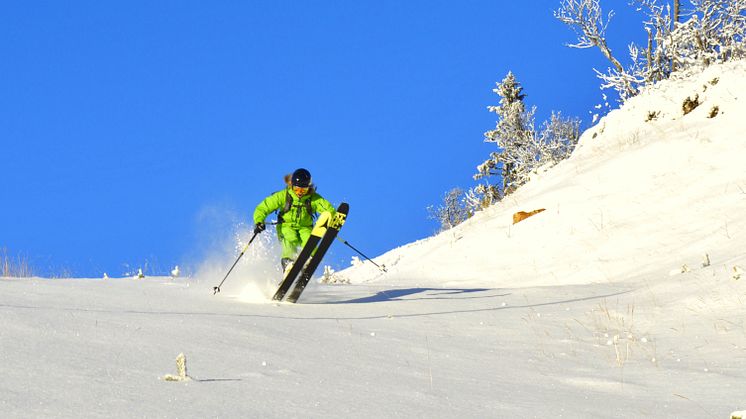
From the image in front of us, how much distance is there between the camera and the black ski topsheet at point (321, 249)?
371 inches

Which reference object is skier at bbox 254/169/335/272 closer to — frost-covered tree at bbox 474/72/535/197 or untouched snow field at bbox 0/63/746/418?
untouched snow field at bbox 0/63/746/418

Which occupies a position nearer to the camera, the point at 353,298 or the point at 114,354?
the point at 114,354

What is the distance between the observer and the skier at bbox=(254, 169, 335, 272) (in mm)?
10656

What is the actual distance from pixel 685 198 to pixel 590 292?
547 cm

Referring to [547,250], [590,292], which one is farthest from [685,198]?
[590,292]

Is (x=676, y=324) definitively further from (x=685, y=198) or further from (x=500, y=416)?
(x=685, y=198)

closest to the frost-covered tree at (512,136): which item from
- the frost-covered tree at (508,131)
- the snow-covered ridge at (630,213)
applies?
Answer: the frost-covered tree at (508,131)

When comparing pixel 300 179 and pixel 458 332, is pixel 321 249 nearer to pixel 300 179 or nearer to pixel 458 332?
pixel 300 179

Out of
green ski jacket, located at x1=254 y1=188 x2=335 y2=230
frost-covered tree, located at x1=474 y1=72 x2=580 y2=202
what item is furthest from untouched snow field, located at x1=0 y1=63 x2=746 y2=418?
frost-covered tree, located at x1=474 y1=72 x2=580 y2=202

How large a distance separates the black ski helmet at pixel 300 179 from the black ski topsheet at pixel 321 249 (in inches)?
35.0

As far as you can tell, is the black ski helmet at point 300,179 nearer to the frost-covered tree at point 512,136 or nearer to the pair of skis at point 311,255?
the pair of skis at point 311,255

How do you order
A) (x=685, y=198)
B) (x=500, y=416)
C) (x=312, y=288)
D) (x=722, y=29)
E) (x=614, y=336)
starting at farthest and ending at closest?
1. (x=722, y=29)
2. (x=685, y=198)
3. (x=312, y=288)
4. (x=614, y=336)
5. (x=500, y=416)

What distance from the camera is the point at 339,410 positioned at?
3.97 meters

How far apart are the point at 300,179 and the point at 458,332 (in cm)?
377
